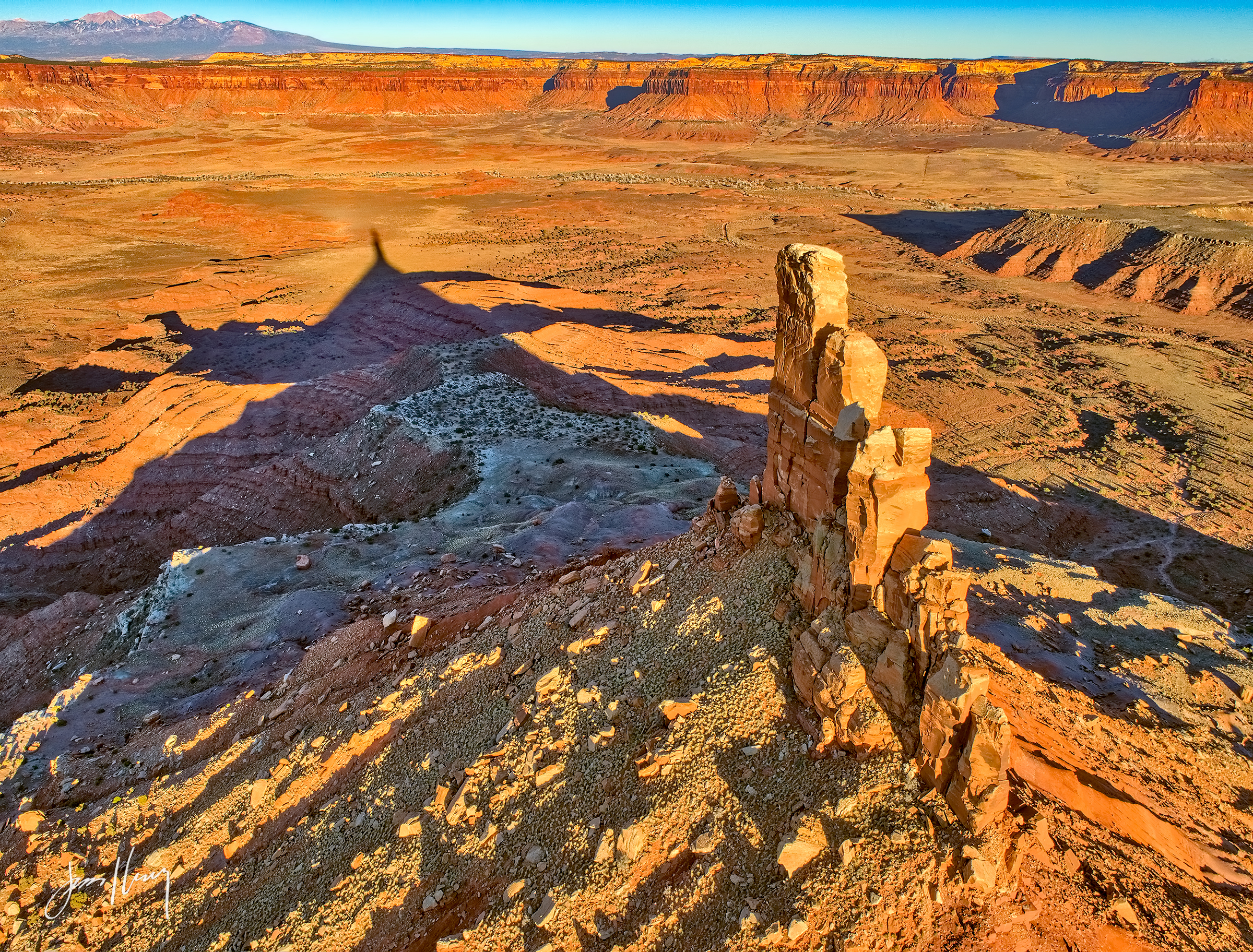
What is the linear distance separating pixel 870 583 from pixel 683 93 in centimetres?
16023

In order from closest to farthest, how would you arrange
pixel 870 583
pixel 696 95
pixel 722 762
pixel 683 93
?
pixel 722 762 → pixel 870 583 → pixel 696 95 → pixel 683 93

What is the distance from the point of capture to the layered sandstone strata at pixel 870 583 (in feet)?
22.5

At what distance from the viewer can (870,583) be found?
8.40m

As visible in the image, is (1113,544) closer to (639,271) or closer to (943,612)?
(943,612)

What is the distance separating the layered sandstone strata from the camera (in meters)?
6.84

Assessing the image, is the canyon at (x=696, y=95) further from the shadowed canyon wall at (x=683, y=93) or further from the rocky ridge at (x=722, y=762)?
the rocky ridge at (x=722, y=762)

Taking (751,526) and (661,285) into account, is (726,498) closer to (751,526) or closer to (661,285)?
(751,526)

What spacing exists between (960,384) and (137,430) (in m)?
35.5

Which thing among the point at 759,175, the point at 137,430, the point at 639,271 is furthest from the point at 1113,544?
the point at 759,175

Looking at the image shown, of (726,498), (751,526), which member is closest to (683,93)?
(726,498)
